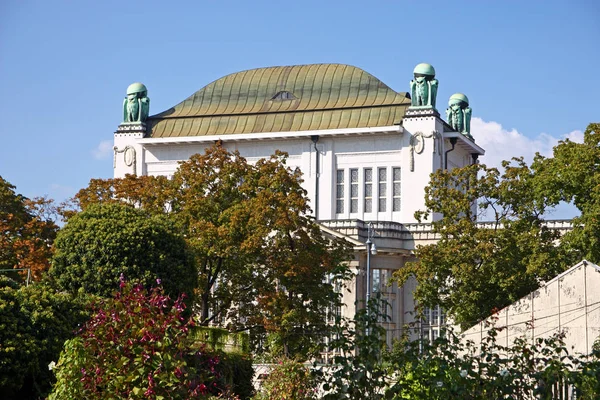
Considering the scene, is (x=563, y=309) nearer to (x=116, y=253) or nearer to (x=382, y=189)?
(x=116, y=253)

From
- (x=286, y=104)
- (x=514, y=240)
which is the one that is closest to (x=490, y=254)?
(x=514, y=240)

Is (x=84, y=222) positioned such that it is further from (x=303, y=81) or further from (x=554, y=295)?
(x=303, y=81)

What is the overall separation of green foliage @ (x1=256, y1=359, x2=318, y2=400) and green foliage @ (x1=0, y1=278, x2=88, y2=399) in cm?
500

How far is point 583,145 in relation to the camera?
47.3 m

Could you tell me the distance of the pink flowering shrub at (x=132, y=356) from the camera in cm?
1717

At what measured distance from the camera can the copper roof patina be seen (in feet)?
242

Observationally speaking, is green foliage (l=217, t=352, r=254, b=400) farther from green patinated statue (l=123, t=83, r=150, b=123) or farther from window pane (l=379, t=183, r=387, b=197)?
green patinated statue (l=123, t=83, r=150, b=123)

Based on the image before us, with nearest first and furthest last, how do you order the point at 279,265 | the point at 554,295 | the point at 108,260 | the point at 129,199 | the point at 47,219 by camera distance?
the point at 554,295
the point at 108,260
the point at 279,265
the point at 129,199
the point at 47,219

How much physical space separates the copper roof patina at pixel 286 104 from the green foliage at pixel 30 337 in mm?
44960

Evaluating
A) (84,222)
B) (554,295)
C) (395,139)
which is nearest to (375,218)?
(395,139)

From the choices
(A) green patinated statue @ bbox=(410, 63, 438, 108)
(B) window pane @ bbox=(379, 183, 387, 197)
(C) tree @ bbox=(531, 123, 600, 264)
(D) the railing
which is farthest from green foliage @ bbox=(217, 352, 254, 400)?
(A) green patinated statue @ bbox=(410, 63, 438, 108)

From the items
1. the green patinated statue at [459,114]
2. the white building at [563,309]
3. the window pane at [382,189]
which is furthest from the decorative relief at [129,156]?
the white building at [563,309]

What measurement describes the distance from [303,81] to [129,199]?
25205 millimetres

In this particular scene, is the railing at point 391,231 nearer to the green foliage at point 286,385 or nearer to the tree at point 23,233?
the tree at point 23,233
